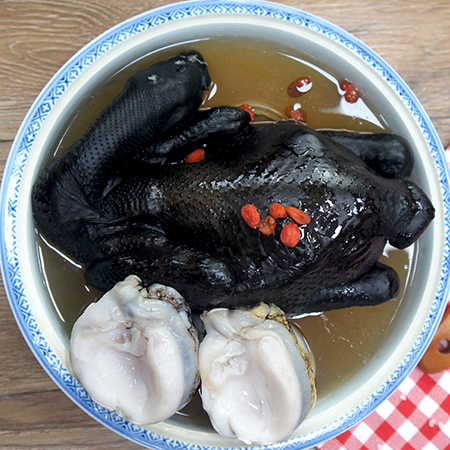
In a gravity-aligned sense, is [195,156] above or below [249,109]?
below

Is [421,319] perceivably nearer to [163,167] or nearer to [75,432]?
[163,167]

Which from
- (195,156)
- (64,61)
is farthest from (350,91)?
(64,61)

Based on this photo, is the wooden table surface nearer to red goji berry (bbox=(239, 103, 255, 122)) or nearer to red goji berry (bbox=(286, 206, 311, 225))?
red goji berry (bbox=(239, 103, 255, 122))

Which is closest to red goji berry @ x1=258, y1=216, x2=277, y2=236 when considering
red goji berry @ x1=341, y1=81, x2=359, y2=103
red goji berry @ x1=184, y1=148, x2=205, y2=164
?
red goji berry @ x1=184, y1=148, x2=205, y2=164

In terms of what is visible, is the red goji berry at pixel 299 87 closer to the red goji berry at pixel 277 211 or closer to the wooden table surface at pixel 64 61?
the wooden table surface at pixel 64 61

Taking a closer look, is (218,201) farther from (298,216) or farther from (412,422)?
(412,422)

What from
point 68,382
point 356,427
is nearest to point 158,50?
point 68,382
